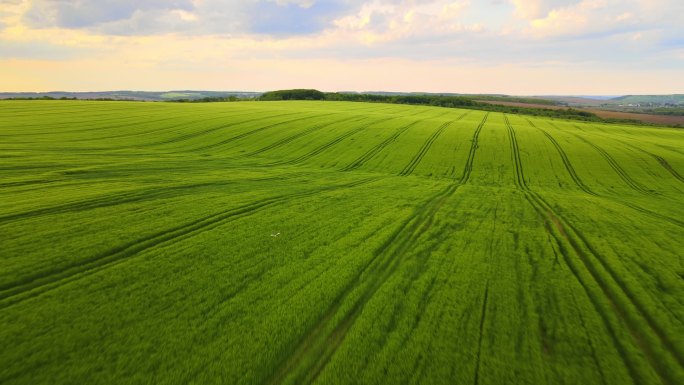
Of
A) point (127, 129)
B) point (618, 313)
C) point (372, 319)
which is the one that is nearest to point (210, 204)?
point (372, 319)

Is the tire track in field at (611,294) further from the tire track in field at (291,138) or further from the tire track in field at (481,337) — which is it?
the tire track in field at (291,138)

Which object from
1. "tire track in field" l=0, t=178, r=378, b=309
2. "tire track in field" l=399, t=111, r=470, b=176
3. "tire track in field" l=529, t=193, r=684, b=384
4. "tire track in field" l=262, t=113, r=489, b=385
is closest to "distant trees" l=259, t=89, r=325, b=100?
"tire track in field" l=399, t=111, r=470, b=176

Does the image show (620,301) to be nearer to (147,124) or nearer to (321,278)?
(321,278)

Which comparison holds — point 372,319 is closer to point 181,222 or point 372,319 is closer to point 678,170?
point 181,222

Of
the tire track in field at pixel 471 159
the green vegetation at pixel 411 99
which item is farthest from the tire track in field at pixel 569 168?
the green vegetation at pixel 411 99

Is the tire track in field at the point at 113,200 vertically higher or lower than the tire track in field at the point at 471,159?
higher

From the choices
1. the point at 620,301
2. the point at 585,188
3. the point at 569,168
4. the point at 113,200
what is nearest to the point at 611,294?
the point at 620,301

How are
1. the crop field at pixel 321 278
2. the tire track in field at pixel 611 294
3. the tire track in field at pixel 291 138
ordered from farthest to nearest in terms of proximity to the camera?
the tire track in field at pixel 291 138, the tire track in field at pixel 611 294, the crop field at pixel 321 278

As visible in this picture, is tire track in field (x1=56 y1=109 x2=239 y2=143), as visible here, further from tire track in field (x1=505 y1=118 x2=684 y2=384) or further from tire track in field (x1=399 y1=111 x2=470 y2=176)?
tire track in field (x1=505 y1=118 x2=684 y2=384)
